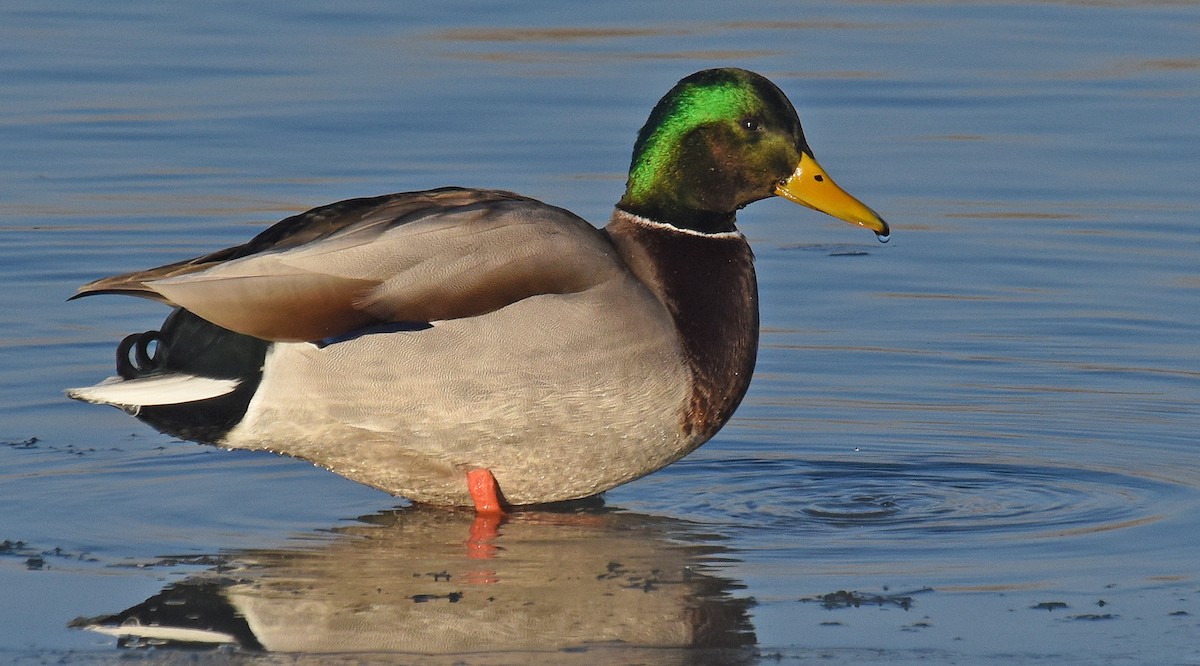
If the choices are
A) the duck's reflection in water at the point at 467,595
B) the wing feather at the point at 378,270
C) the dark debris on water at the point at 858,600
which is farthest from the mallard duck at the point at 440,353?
the dark debris on water at the point at 858,600

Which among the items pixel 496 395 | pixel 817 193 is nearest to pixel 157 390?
pixel 496 395

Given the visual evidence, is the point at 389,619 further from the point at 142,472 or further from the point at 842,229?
the point at 842,229

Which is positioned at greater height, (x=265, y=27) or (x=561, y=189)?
(x=265, y=27)

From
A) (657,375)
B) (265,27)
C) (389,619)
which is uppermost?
(265,27)

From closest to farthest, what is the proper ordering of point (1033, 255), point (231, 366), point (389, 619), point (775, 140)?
point (389, 619), point (231, 366), point (775, 140), point (1033, 255)

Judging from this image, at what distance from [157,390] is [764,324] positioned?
9.92 ft

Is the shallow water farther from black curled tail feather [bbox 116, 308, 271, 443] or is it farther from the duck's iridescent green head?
the duck's iridescent green head

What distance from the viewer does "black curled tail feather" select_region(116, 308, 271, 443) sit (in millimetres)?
5406

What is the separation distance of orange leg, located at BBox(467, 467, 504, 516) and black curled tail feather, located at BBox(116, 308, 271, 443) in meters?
0.65

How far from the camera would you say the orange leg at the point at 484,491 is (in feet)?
18.6

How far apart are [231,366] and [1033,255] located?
415 centimetres

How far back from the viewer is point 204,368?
5410 mm

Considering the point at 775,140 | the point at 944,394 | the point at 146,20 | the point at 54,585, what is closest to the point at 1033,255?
the point at 944,394

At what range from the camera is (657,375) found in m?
5.56
